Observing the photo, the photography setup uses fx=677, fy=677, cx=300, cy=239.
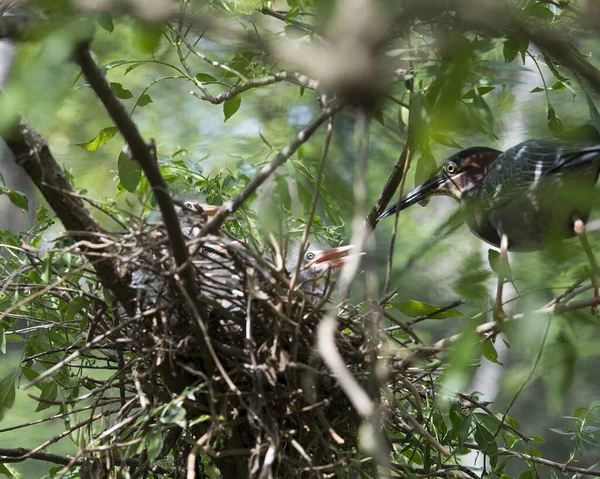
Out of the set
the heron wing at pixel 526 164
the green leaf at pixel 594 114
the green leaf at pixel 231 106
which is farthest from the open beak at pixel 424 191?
the green leaf at pixel 594 114

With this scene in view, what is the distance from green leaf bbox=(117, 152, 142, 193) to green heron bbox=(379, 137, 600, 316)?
0.41 meters

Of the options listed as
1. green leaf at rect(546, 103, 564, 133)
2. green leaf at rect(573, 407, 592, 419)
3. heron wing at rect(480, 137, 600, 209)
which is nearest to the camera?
green leaf at rect(546, 103, 564, 133)

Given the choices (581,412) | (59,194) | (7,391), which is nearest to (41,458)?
(7,391)

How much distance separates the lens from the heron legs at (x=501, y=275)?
65 centimetres

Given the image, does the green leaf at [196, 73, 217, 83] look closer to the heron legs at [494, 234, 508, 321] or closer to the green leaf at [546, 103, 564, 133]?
the heron legs at [494, 234, 508, 321]

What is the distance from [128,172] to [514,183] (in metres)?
0.57

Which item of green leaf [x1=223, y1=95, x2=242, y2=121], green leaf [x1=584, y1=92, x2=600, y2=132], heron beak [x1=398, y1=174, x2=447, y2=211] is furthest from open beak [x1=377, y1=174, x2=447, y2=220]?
green leaf [x1=584, y1=92, x2=600, y2=132]

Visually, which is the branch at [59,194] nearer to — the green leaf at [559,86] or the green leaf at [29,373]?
the green leaf at [29,373]

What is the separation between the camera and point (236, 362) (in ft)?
2.61

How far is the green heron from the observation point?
0.76 m

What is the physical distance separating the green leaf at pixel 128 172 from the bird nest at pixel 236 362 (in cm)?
22

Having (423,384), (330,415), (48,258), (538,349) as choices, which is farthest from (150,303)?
(423,384)

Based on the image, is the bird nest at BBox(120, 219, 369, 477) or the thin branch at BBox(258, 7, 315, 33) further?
the thin branch at BBox(258, 7, 315, 33)

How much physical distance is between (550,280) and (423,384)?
702 mm
